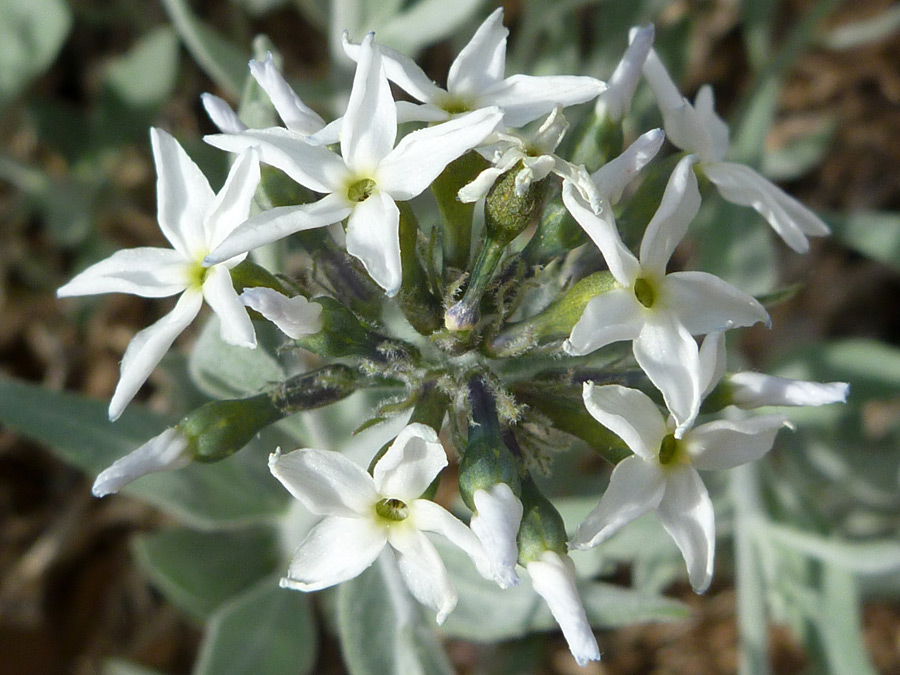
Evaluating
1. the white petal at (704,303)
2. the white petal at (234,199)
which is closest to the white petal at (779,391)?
the white petal at (704,303)

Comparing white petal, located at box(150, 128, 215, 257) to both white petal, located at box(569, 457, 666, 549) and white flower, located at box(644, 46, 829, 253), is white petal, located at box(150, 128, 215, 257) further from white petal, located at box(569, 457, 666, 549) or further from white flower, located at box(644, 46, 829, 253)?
white flower, located at box(644, 46, 829, 253)

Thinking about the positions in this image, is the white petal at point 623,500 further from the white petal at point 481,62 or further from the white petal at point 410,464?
the white petal at point 481,62

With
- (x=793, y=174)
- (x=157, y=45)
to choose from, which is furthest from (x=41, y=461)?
(x=793, y=174)

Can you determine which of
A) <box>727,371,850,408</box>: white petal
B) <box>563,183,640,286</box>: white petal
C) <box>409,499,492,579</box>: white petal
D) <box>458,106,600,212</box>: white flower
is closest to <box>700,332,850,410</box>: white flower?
<box>727,371,850,408</box>: white petal

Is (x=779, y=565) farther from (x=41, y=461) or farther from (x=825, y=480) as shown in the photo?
(x=41, y=461)

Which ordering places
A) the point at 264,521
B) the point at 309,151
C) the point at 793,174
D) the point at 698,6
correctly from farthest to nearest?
the point at 698,6, the point at 793,174, the point at 264,521, the point at 309,151

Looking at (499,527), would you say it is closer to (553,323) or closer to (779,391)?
(553,323)
